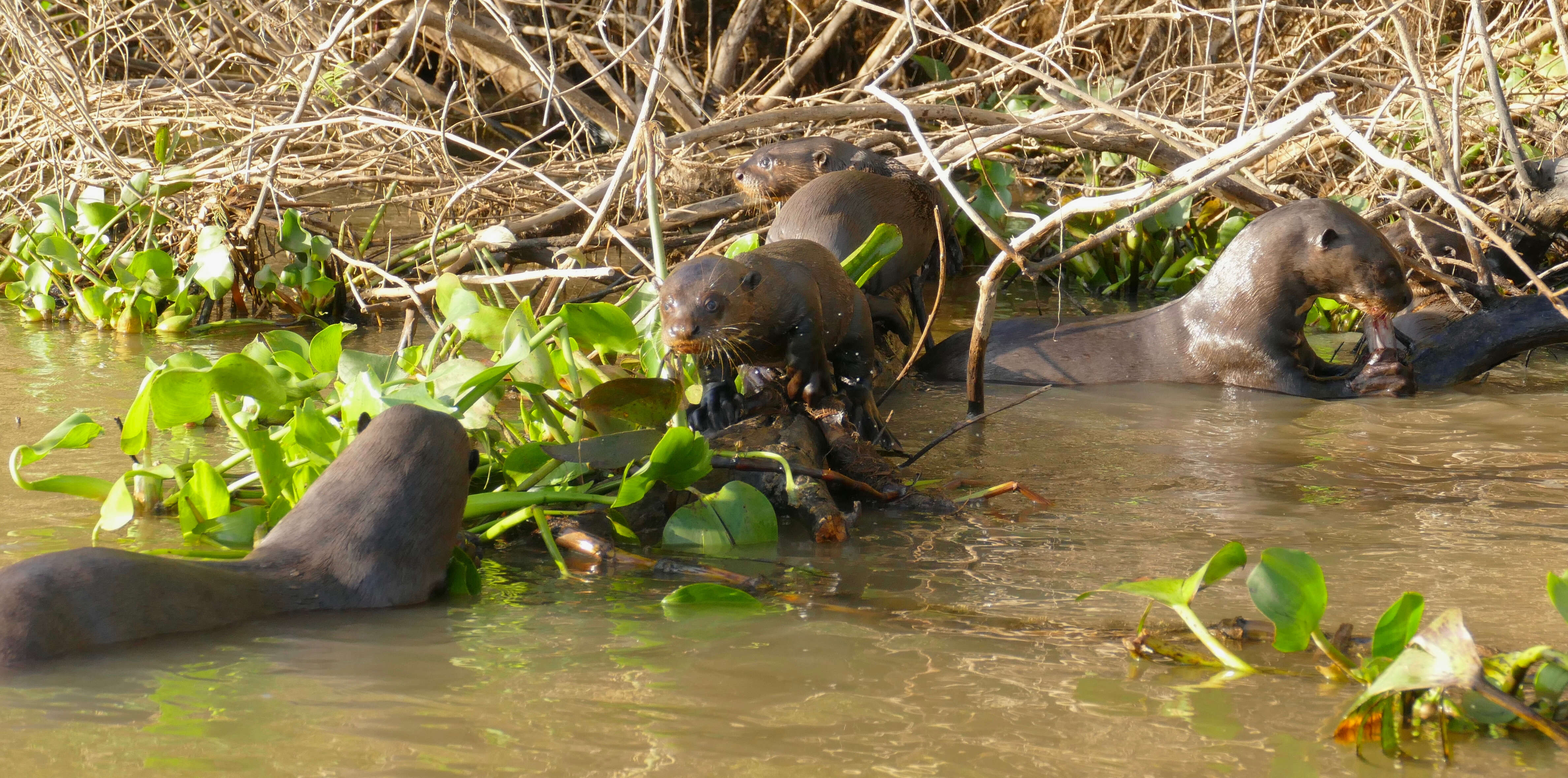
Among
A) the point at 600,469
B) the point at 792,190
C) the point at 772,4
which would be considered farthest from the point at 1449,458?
the point at 772,4

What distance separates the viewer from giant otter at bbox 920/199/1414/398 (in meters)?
4.43

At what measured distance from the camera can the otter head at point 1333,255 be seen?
4406 millimetres

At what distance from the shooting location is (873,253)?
3.97 metres

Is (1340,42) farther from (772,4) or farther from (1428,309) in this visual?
(772,4)

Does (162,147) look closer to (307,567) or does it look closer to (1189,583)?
(307,567)

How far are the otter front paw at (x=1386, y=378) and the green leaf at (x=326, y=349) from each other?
10.2ft

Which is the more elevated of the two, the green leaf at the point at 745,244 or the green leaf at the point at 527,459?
the green leaf at the point at 745,244

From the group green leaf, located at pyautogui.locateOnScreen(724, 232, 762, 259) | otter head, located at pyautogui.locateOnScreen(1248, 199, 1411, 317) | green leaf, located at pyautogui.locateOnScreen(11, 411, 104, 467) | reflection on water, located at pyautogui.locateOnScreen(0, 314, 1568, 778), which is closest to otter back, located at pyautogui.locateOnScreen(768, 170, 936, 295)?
green leaf, located at pyautogui.locateOnScreen(724, 232, 762, 259)

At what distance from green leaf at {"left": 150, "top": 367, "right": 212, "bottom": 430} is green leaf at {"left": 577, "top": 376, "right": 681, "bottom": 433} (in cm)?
72

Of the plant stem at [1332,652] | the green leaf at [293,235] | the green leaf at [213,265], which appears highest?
the green leaf at [293,235]

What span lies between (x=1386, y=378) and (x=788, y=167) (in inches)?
90.2

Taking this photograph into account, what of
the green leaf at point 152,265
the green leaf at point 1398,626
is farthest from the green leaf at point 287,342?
the green leaf at point 1398,626

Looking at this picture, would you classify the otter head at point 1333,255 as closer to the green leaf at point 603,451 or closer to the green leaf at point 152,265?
the green leaf at point 603,451

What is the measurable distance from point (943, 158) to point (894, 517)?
2.66 m
